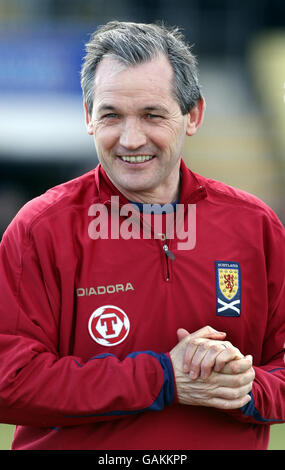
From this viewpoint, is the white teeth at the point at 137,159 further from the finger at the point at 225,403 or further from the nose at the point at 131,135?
the finger at the point at 225,403

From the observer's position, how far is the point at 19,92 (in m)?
10.1

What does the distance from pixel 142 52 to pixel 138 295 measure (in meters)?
0.72

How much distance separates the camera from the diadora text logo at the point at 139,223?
209cm

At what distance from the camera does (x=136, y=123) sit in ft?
6.68

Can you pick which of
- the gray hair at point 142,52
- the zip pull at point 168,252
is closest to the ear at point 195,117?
the gray hair at point 142,52

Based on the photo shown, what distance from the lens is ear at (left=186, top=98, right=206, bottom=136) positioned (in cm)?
227

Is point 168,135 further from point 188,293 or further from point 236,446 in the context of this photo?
point 236,446

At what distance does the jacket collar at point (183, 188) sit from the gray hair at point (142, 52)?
0.65ft

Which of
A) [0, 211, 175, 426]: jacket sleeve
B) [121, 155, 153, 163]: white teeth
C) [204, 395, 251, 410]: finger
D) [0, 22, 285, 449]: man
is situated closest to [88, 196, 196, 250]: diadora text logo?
[0, 22, 285, 449]: man

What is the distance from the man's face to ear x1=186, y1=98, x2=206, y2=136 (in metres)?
0.09

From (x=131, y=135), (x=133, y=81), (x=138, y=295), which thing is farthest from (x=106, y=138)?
(x=138, y=295)

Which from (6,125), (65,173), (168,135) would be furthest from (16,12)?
(168,135)

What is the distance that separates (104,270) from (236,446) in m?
0.67
